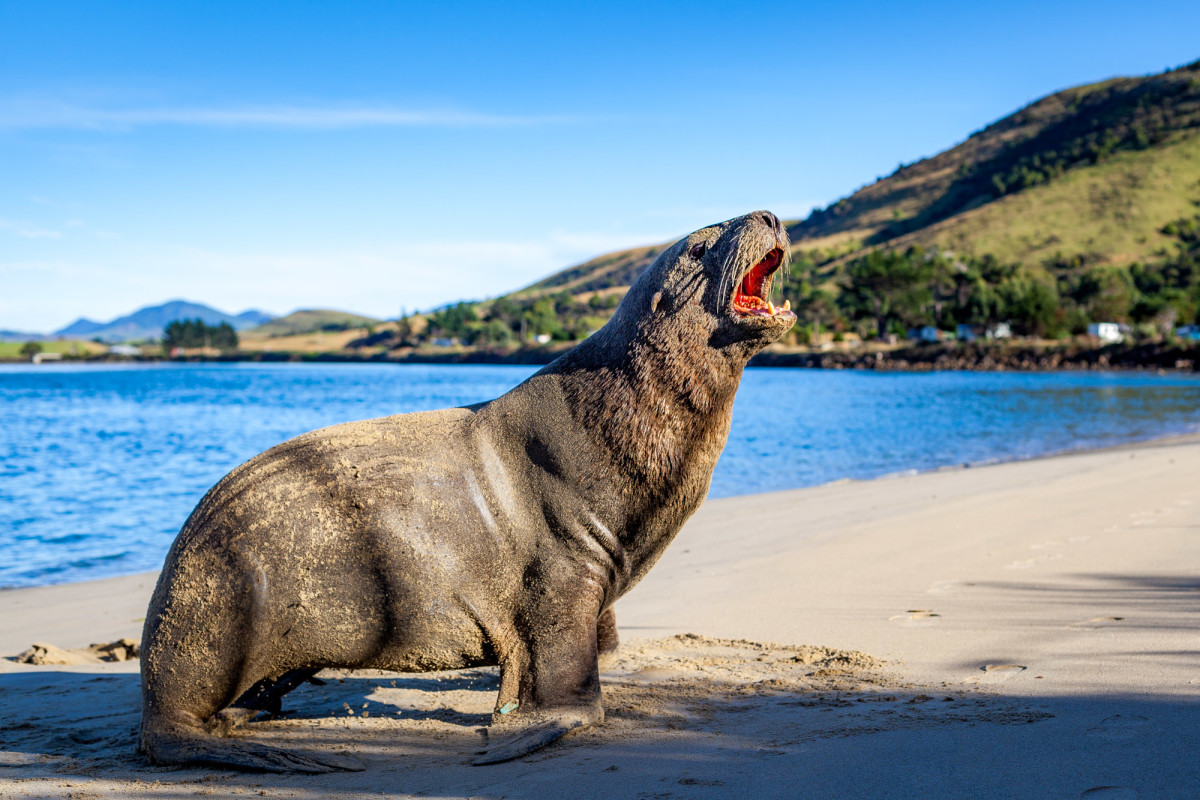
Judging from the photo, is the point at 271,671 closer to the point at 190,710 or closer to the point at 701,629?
the point at 190,710

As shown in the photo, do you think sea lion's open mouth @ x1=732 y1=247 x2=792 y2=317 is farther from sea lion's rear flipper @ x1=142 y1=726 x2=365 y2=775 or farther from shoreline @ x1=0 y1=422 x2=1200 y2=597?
shoreline @ x1=0 y1=422 x2=1200 y2=597

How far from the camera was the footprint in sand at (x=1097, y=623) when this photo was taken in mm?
5203

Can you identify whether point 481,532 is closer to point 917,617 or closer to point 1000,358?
point 917,617

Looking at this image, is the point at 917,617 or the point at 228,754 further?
the point at 917,617

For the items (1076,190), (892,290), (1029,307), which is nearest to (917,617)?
(1029,307)

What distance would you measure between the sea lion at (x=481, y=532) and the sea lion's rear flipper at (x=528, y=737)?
13 mm

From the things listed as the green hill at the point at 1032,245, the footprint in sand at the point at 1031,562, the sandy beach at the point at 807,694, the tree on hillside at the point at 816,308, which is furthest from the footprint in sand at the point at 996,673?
the tree on hillside at the point at 816,308

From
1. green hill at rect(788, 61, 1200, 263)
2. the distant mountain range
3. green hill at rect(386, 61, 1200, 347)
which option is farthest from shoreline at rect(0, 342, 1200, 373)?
green hill at rect(788, 61, 1200, 263)

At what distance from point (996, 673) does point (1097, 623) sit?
4.18ft

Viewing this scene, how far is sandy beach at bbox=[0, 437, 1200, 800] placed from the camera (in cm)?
330

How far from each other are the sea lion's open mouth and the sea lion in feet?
0.04

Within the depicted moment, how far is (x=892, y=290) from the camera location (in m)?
97.6

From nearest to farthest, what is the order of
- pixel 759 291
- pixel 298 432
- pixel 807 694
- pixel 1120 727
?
1. pixel 1120 727
2. pixel 759 291
3. pixel 807 694
4. pixel 298 432

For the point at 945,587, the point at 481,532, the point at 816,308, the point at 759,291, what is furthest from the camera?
the point at 816,308
